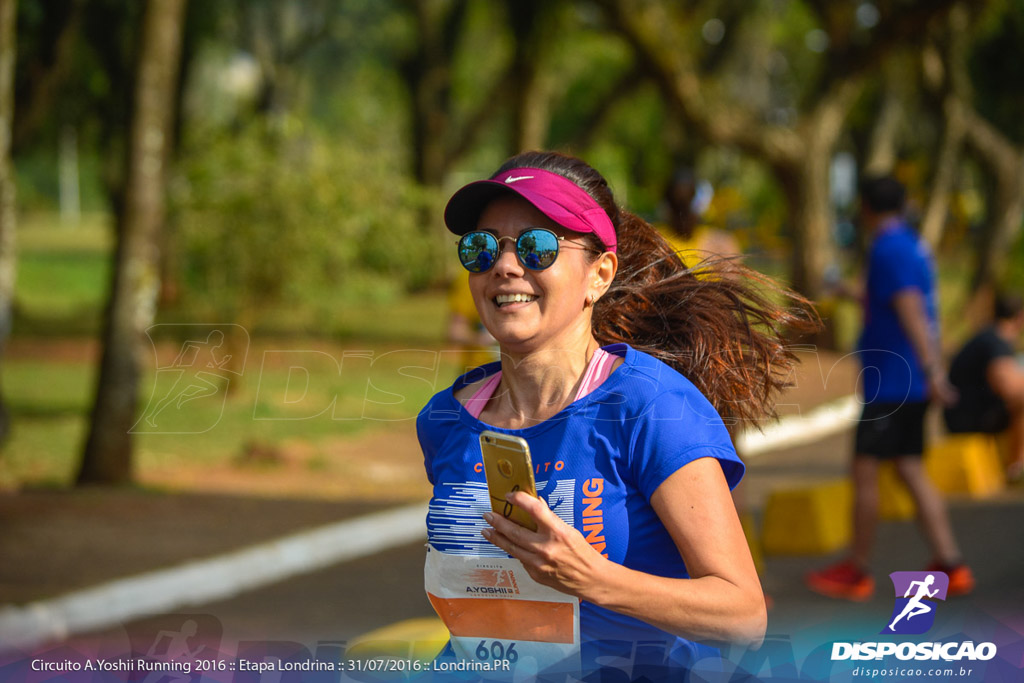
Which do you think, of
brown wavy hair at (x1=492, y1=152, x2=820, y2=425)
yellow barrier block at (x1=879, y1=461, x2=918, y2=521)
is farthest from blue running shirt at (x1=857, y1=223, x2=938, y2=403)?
brown wavy hair at (x1=492, y1=152, x2=820, y2=425)

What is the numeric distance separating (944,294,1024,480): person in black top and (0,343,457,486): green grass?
3963 millimetres

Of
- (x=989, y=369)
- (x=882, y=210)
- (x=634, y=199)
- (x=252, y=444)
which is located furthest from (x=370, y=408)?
(x=634, y=199)

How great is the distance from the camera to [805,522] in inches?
287

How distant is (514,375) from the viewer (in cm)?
252

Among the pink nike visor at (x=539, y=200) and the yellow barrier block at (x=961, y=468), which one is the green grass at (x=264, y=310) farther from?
the pink nike visor at (x=539, y=200)

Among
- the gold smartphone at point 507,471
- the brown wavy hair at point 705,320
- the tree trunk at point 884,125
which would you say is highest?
the tree trunk at point 884,125

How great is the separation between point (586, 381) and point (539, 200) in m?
0.38

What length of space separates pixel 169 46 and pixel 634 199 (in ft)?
Answer: 66.8

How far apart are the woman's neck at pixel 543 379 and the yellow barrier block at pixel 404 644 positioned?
59cm

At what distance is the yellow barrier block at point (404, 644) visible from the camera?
104 inches

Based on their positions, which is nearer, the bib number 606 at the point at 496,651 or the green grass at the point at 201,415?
the bib number 606 at the point at 496,651

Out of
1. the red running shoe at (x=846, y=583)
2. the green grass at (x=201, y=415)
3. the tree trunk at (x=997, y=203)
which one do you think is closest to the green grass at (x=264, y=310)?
the green grass at (x=201, y=415)

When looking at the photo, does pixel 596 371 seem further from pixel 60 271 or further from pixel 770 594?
pixel 60 271

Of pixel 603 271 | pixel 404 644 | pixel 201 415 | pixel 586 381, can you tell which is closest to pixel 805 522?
pixel 404 644
